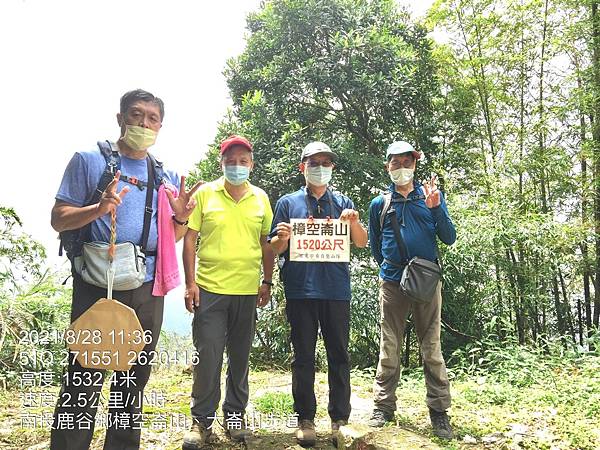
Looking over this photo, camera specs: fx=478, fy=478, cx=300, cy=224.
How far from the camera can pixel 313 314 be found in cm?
297

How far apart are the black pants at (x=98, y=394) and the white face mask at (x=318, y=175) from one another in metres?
1.19

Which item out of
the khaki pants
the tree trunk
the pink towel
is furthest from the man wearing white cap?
the tree trunk

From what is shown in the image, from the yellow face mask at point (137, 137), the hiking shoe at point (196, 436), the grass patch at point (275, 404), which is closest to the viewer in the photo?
the yellow face mask at point (137, 137)

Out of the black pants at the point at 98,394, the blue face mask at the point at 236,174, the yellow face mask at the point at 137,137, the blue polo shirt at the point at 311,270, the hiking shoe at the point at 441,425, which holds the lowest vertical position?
the hiking shoe at the point at 441,425

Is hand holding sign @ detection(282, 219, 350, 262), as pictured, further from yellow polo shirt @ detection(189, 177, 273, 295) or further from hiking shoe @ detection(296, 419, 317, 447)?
hiking shoe @ detection(296, 419, 317, 447)

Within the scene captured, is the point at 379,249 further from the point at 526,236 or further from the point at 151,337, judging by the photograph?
the point at 526,236

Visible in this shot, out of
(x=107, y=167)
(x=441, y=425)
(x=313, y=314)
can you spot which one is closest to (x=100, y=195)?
(x=107, y=167)

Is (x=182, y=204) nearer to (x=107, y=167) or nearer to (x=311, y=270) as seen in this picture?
(x=107, y=167)

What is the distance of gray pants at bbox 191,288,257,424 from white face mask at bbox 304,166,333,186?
2.70ft

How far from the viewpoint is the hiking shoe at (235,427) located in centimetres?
297

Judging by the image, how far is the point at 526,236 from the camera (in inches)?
227

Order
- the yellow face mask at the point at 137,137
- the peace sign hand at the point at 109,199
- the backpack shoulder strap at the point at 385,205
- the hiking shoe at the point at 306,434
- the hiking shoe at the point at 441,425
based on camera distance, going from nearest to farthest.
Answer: the peace sign hand at the point at 109,199, the yellow face mask at the point at 137,137, the hiking shoe at the point at 306,434, the hiking shoe at the point at 441,425, the backpack shoulder strap at the point at 385,205

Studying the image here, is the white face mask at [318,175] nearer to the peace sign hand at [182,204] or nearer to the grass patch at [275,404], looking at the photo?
the peace sign hand at [182,204]

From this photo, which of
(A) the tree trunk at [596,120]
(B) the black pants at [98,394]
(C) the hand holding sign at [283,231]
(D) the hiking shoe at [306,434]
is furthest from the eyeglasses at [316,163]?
(A) the tree trunk at [596,120]
